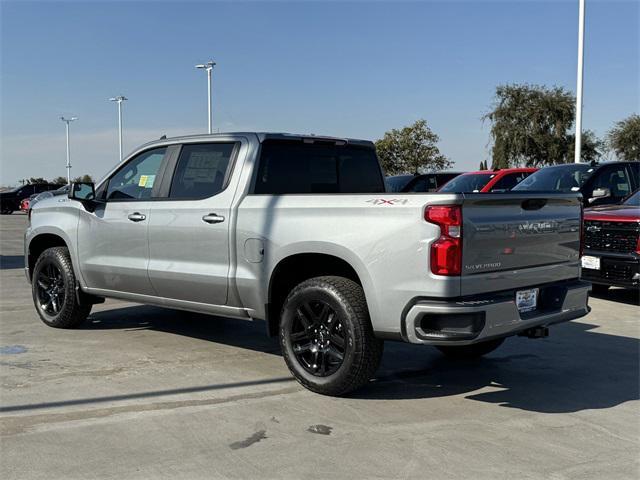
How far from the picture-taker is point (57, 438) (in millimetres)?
4070

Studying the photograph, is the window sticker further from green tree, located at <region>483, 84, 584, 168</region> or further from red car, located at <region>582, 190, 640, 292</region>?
green tree, located at <region>483, 84, 584, 168</region>

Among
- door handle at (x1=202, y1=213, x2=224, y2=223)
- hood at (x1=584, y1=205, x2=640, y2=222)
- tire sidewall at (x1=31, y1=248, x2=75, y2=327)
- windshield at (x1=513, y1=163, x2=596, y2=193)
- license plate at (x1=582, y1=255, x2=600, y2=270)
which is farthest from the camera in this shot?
windshield at (x1=513, y1=163, x2=596, y2=193)

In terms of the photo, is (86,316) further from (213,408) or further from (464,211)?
(464,211)

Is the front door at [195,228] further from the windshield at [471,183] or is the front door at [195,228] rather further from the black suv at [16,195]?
the black suv at [16,195]

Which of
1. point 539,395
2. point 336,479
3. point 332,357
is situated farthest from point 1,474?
point 539,395

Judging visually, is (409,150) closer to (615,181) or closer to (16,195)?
(16,195)

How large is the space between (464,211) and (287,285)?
1.71m

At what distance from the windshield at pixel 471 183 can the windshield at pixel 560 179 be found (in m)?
2.73

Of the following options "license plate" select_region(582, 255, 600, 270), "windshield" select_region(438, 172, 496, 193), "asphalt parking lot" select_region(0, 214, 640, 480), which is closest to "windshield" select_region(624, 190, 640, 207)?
"license plate" select_region(582, 255, 600, 270)

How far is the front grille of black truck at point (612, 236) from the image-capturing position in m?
8.52

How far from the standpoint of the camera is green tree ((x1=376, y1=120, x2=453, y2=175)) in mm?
51781

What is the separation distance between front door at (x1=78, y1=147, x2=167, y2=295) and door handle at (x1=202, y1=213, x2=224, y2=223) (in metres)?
0.78

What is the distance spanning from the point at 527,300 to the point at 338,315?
1.35 m

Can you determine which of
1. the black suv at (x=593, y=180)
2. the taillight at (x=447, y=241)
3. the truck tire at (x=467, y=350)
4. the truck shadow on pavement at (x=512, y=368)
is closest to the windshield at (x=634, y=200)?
the black suv at (x=593, y=180)
